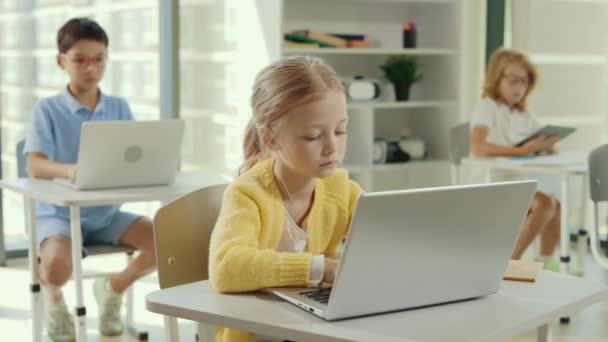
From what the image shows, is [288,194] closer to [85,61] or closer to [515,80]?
[85,61]

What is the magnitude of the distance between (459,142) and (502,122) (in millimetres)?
222

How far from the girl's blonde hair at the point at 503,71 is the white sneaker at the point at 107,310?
6.66 feet

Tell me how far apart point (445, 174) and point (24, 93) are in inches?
92.8

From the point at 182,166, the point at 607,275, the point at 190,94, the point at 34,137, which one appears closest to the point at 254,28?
the point at 190,94

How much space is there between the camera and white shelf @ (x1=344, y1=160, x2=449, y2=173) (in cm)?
505

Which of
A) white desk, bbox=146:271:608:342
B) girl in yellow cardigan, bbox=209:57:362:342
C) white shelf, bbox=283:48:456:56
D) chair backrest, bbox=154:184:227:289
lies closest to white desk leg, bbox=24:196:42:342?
chair backrest, bbox=154:184:227:289

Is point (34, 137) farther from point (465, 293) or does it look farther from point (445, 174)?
point (445, 174)

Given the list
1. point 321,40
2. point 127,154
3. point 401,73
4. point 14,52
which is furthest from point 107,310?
point 401,73

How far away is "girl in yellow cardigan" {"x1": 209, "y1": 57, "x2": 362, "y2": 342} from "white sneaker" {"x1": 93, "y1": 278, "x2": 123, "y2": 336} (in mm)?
1737

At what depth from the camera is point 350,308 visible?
140 centimetres

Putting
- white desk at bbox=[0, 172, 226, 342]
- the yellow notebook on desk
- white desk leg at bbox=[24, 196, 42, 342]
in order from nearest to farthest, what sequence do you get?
the yellow notebook on desk < white desk at bbox=[0, 172, 226, 342] < white desk leg at bbox=[24, 196, 42, 342]

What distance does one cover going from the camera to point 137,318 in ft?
12.2

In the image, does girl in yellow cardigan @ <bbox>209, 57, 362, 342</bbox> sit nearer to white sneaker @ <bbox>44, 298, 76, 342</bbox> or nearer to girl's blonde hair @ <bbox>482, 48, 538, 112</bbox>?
white sneaker @ <bbox>44, 298, 76, 342</bbox>

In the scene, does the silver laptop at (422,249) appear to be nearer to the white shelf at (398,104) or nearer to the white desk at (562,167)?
the white desk at (562,167)
